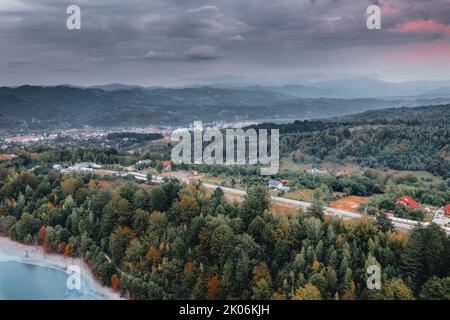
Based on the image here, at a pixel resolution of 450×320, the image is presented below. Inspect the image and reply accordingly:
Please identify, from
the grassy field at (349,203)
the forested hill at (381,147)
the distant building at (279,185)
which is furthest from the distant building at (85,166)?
the forested hill at (381,147)

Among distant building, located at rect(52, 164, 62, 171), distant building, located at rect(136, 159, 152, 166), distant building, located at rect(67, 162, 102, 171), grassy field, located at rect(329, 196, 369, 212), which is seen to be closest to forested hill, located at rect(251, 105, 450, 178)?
grassy field, located at rect(329, 196, 369, 212)

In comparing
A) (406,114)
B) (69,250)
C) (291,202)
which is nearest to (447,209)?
(291,202)

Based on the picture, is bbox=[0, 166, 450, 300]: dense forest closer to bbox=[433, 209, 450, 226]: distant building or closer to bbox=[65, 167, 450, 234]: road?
bbox=[65, 167, 450, 234]: road

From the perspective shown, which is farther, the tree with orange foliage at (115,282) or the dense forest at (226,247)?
the tree with orange foliage at (115,282)

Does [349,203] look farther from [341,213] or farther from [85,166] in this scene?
[85,166]

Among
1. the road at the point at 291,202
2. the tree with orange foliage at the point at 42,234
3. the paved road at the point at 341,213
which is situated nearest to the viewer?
the paved road at the point at 341,213

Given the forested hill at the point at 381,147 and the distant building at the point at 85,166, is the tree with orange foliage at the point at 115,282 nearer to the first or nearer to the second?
the distant building at the point at 85,166
